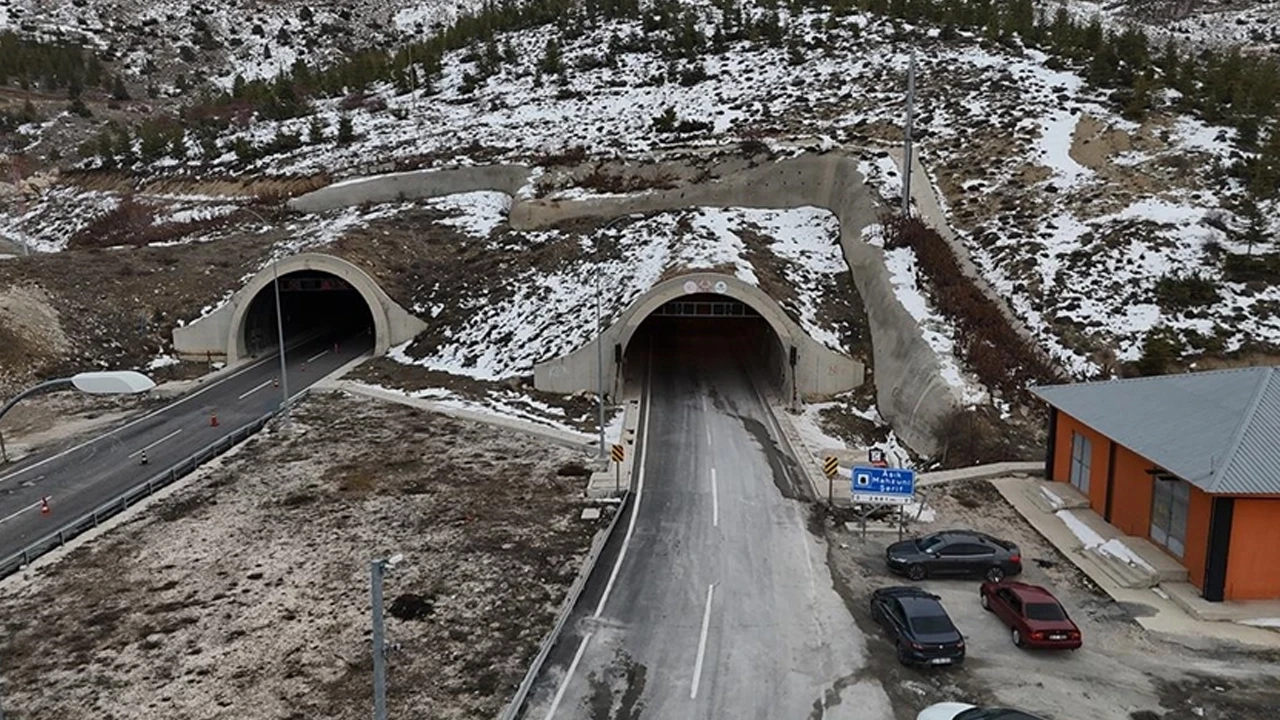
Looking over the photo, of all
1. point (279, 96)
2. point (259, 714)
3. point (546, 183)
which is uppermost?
point (279, 96)

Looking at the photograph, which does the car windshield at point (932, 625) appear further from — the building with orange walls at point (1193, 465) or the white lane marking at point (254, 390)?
the white lane marking at point (254, 390)

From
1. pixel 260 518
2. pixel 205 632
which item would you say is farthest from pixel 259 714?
pixel 260 518

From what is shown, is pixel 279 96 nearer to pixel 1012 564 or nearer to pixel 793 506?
pixel 793 506

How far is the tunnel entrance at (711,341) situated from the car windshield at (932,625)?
841 inches

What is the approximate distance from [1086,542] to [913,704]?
35.4ft

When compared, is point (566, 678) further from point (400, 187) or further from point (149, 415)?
point (400, 187)

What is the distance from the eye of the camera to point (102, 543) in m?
25.8

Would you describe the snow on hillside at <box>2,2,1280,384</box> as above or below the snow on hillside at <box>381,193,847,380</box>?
above

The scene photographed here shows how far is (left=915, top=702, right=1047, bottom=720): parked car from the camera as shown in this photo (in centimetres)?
1519

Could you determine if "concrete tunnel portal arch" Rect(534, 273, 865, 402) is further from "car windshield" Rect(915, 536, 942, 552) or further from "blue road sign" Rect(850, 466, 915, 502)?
"car windshield" Rect(915, 536, 942, 552)

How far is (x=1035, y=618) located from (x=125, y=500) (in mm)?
28219

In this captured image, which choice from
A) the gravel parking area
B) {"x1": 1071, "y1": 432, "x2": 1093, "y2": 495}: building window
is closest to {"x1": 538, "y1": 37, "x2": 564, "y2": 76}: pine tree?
{"x1": 1071, "y1": 432, "x2": 1093, "y2": 495}: building window

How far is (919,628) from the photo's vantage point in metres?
19.0

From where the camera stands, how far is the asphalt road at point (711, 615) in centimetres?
1780
